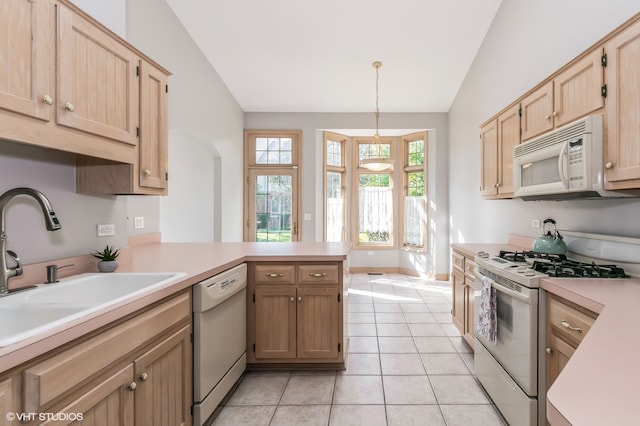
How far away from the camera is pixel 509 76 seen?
3498 mm

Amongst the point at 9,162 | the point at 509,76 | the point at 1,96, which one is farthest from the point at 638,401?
the point at 509,76

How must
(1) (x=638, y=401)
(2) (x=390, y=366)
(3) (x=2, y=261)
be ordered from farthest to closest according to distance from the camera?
(2) (x=390, y=366), (3) (x=2, y=261), (1) (x=638, y=401)

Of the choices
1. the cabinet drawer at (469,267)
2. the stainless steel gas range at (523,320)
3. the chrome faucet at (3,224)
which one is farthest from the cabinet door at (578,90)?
the chrome faucet at (3,224)

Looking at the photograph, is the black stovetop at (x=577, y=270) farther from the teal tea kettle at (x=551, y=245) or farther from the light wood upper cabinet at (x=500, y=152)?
the light wood upper cabinet at (x=500, y=152)

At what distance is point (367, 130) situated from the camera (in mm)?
5855

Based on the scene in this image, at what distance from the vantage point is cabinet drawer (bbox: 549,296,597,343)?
131 centimetres

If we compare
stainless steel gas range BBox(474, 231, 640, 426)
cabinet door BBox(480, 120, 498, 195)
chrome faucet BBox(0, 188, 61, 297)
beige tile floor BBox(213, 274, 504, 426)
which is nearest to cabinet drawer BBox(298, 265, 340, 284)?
beige tile floor BBox(213, 274, 504, 426)

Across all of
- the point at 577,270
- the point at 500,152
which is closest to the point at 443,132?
the point at 500,152

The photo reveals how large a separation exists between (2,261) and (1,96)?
646 millimetres

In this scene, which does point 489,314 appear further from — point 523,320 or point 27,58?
point 27,58

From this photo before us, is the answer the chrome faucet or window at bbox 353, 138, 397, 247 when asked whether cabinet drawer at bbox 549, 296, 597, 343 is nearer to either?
the chrome faucet

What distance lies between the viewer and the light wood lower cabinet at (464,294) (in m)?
2.70

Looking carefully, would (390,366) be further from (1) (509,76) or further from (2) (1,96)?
(1) (509,76)

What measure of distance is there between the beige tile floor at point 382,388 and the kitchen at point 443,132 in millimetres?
1396
